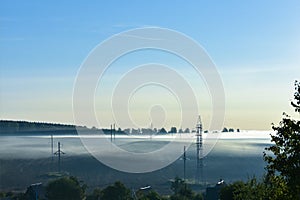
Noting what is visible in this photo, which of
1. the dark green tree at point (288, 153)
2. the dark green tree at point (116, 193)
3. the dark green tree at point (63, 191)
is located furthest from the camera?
the dark green tree at point (63, 191)

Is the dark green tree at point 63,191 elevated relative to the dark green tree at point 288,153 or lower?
lower

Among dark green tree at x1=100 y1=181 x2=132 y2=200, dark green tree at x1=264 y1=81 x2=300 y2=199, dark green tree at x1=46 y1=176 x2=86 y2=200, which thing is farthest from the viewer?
dark green tree at x1=46 y1=176 x2=86 y2=200

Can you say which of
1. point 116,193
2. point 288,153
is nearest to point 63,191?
point 116,193

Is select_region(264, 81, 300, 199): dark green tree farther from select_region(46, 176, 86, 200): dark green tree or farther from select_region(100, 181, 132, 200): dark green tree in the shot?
select_region(46, 176, 86, 200): dark green tree

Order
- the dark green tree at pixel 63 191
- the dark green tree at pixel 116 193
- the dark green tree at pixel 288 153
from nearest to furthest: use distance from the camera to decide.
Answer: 1. the dark green tree at pixel 288 153
2. the dark green tree at pixel 116 193
3. the dark green tree at pixel 63 191

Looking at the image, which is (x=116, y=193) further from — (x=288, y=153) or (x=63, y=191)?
(x=288, y=153)

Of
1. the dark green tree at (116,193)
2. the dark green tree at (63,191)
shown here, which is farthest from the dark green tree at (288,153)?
the dark green tree at (63,191)

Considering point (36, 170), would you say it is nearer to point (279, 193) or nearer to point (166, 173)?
point (166, 173)

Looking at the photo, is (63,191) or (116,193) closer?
(116,193)

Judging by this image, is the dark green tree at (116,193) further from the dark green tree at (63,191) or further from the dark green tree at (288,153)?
the dark green tree at (288,153)

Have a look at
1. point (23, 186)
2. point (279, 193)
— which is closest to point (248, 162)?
point (23, 186)

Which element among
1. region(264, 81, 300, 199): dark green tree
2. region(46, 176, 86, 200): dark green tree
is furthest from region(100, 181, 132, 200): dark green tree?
region(264, 81, 300, 199): dark green tree

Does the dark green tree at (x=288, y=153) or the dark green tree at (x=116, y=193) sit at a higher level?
the dark green tree at (x=288, y=153)

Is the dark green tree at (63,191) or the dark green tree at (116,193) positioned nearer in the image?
the dark green tree at (116,193)
